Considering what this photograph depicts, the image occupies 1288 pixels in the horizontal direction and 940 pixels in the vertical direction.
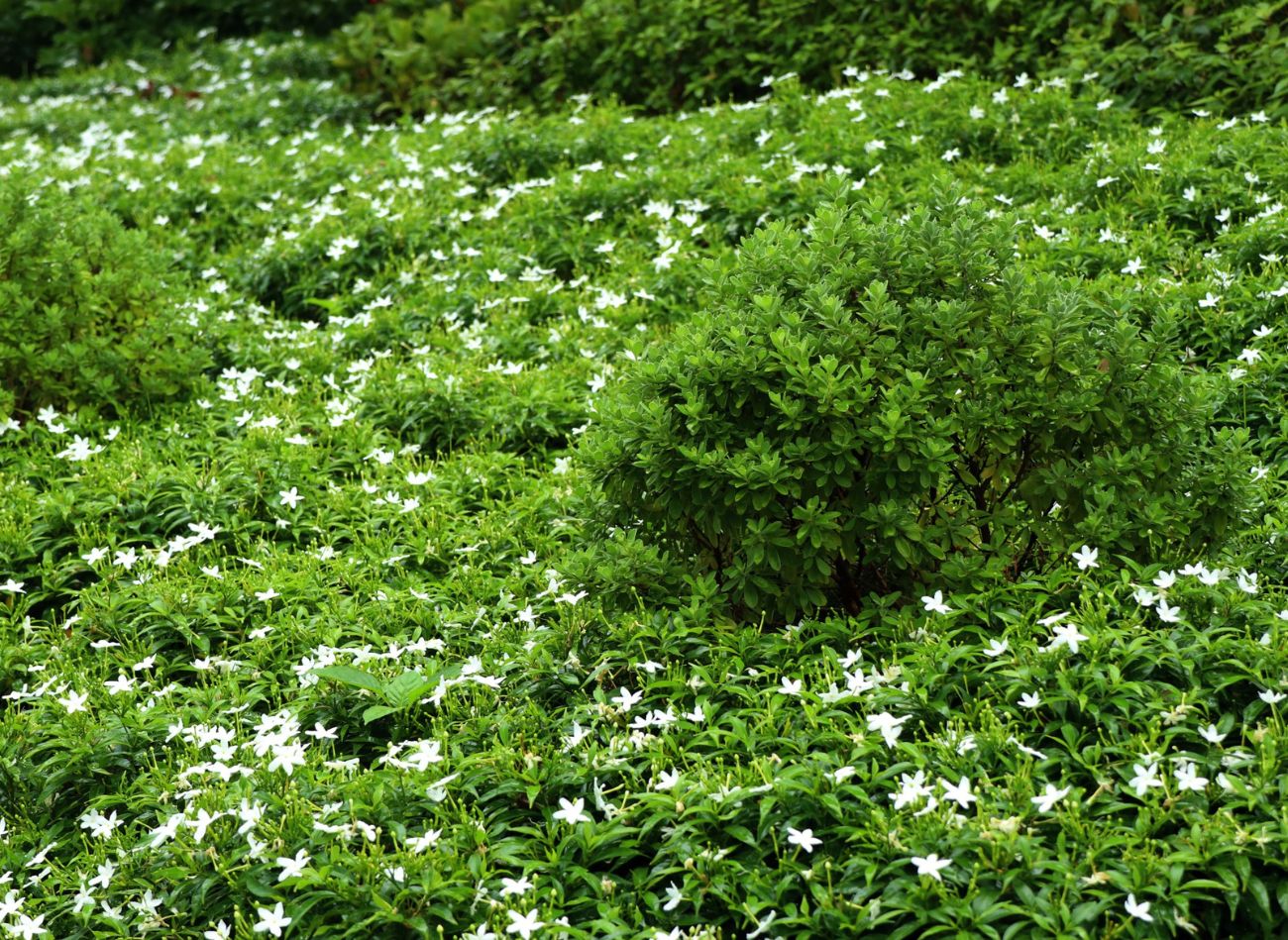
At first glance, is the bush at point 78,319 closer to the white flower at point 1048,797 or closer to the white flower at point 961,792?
the white flower at point 961,792

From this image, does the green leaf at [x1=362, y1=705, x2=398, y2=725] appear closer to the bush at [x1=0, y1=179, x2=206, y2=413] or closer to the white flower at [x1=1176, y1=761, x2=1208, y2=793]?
the white flower at [x1=1176, y1=761, x2=1208, y2=793]

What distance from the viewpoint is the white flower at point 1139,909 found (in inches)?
95.5

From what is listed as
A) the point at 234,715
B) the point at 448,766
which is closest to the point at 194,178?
the point at 234,715

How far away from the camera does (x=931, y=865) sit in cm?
256

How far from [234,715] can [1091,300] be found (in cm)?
270

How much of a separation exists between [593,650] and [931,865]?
1.27 metres

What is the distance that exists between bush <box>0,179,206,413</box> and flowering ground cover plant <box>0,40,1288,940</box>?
0.24 ft

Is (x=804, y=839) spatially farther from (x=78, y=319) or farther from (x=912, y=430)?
(x=78, y=319)

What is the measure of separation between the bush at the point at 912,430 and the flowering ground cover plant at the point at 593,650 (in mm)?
49

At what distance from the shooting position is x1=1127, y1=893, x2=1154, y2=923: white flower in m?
2.43

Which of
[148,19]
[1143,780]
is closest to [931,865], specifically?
[1143,780]

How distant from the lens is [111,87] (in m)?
11.5

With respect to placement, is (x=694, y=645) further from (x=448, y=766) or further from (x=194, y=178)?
(x=194, y=178)

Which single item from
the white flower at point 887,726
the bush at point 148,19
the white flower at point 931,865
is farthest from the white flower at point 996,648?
the bush at point 148,19
